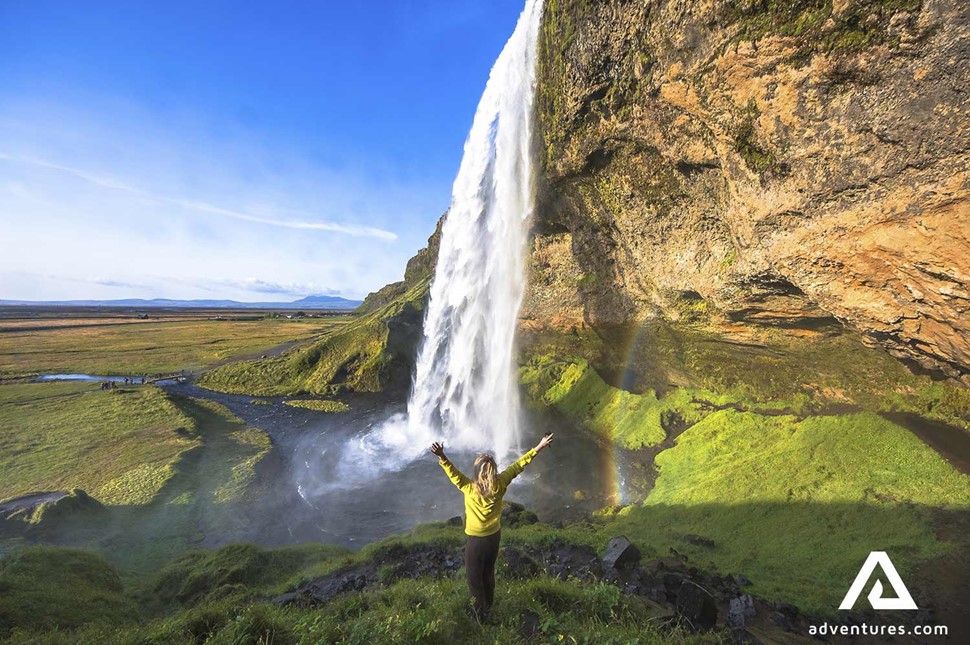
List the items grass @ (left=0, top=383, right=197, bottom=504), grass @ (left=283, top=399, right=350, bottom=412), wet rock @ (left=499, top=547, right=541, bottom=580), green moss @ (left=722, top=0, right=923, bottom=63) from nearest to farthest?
wet rock @ (left=499, top=547, right=541, bottom=580), green moss @ (left=722, top=0, right=923, bottom=63), grass @ (left=0, top=383, right=197, bottom=504), grass @ (left=283, top=399, right=350, bottom=412)

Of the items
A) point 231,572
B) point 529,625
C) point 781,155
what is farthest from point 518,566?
point 781,155

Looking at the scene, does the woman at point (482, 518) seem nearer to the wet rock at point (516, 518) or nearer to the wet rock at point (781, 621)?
the wet rock at point (781, 621)

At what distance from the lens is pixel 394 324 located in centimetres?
4541

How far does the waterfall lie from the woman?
63.9 feet

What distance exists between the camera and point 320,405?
3584cm

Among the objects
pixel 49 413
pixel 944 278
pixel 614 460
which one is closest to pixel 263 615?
pixel 944 278

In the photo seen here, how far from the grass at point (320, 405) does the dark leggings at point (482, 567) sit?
104 feet

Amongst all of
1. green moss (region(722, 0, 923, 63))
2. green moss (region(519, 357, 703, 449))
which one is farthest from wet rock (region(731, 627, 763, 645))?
green moss (region(519, 357, 703, 449))

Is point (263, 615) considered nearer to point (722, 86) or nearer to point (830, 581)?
point (830, 581)

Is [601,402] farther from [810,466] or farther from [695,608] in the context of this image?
[695,608]

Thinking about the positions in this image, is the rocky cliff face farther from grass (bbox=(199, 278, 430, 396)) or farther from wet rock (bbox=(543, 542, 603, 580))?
grass (bbox=(199, 278, 430, 396))

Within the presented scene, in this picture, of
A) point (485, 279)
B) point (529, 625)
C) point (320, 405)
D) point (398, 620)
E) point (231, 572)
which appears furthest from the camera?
point (320, 405)

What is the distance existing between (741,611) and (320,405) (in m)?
34.3

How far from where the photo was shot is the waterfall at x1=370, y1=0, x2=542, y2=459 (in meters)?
25.0
